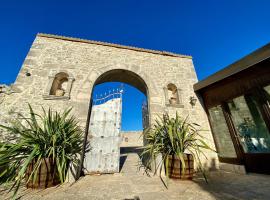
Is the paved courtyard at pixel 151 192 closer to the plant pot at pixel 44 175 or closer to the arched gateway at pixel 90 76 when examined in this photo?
the plant pot at pixel 44 175

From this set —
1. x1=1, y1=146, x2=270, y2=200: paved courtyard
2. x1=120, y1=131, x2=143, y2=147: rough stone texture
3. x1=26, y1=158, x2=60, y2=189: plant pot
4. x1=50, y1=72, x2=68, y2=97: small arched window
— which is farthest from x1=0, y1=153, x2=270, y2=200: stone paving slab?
x1=120, y1=131, x2=143, y2=147: rough stone texture

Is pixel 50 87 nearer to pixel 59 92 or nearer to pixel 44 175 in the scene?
pixel 59 92

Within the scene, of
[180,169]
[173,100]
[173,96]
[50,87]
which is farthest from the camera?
[173,96]

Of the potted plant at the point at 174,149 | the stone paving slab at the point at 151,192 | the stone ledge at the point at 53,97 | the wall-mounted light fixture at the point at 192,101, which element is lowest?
the stone paving slab at the point at 151,192

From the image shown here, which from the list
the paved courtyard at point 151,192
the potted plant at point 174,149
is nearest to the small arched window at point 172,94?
the potted plant at point 174,149

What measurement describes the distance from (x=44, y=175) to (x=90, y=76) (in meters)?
2.72

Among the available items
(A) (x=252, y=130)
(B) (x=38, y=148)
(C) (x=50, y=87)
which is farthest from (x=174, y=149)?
(C) (x=50, y=87)

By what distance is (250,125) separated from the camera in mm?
3412

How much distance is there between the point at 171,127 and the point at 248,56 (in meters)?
2.54

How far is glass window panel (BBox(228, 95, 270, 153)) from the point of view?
312 cm

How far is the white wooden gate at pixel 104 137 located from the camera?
3.47m

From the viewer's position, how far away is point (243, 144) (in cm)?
344

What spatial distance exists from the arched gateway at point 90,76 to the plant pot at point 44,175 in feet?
3.74

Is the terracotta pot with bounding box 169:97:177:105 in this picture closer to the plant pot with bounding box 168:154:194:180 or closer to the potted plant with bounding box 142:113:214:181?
the potted plant with bounding box 142:113:214:181
